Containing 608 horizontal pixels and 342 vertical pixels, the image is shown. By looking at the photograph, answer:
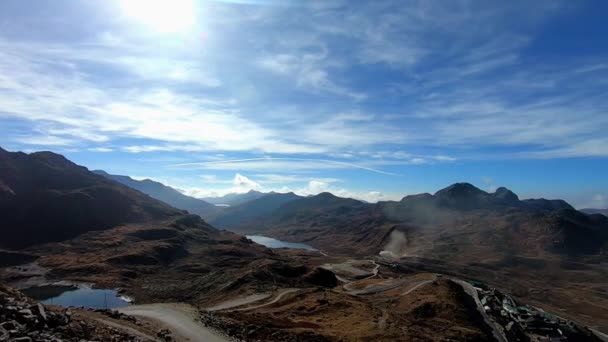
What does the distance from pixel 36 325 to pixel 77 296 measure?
84794 mm

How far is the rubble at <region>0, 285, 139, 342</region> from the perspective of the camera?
25.9m

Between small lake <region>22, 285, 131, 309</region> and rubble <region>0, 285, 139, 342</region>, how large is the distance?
5994 centimetres

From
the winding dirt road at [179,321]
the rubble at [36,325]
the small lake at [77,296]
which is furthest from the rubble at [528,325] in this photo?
the small lake at [77,296]

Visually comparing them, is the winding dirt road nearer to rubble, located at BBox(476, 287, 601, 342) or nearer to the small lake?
the small lake

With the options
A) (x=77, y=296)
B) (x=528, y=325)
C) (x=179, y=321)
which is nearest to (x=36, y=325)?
(x=179, y=321)

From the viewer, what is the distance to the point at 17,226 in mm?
187125

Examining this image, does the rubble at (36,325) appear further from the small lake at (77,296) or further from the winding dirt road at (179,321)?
the small lake at (77,296)

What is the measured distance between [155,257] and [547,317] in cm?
12525

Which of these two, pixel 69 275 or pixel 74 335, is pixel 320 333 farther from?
pixel 69 275

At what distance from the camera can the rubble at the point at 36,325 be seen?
1021 inches

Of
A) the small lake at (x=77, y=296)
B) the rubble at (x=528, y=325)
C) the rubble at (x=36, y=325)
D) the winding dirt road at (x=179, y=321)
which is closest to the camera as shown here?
the rubble at (x=36, y=325)

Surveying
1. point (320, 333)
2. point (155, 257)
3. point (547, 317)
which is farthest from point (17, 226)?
point (547, 317)

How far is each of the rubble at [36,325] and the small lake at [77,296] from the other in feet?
197

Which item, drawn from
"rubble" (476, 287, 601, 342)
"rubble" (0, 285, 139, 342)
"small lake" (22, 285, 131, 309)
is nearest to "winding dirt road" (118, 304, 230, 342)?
"rubble" (0, 285, 139, 342)
